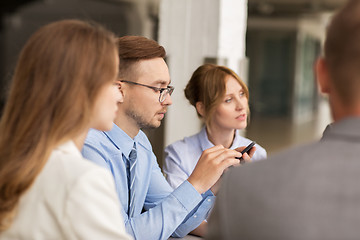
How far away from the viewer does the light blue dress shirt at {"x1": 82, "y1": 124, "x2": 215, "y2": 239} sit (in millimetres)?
1659

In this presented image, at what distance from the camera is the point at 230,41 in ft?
13.4

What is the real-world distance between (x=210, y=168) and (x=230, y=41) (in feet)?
8.40

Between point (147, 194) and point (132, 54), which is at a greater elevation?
point (132, 54)

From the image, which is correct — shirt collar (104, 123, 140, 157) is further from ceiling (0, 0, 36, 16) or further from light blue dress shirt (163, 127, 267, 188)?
ceiling (0, 0, 36, 16)

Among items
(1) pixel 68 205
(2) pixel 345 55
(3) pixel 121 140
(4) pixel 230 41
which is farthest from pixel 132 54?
(4) pixel 230 41

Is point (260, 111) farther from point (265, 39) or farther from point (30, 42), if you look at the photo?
point (30, 42)

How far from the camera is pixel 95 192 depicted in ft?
3.32

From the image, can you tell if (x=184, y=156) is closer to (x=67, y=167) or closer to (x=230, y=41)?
(x=67, y=167)

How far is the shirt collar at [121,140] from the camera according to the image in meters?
1.90

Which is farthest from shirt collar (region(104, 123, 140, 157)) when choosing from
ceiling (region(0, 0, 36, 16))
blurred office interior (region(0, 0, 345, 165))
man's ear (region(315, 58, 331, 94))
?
ceiling (region(0, 0, 36, 16))

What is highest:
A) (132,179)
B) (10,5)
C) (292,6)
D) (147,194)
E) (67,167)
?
(292,6)

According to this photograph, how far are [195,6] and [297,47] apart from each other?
48.5ft

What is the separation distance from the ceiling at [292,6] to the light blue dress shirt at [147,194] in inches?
473

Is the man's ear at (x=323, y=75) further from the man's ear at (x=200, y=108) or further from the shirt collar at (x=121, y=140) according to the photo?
the man's ear at (x=200, y=108)
